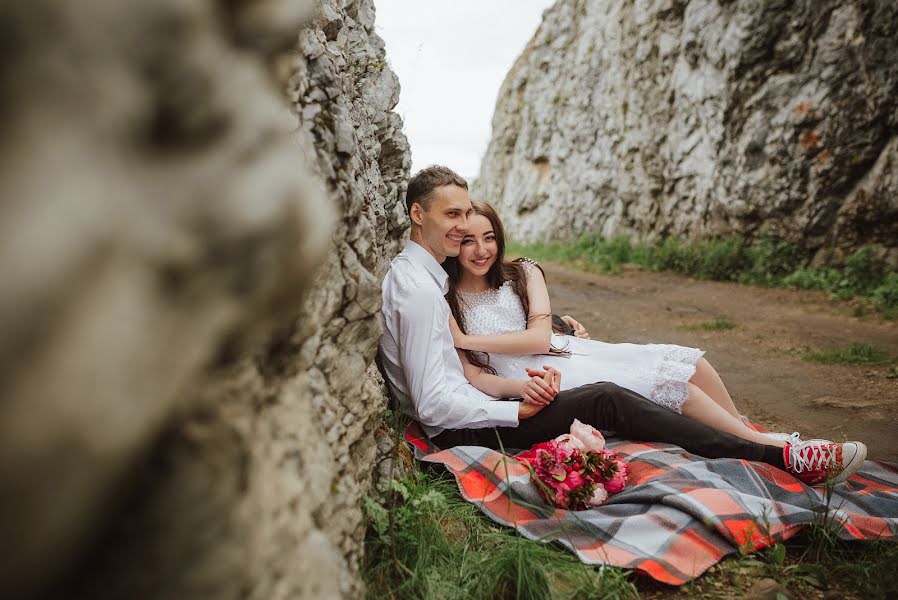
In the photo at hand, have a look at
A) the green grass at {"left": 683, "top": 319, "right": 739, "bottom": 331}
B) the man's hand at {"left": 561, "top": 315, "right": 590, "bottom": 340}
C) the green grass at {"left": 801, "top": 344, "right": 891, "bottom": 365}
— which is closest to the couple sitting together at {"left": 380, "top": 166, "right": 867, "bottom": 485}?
the man's hand at {"left": 561, "top": 315, "right": 590, "bottom": 340}

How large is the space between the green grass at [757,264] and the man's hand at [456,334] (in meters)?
6.16

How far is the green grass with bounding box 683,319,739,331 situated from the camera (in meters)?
7.00

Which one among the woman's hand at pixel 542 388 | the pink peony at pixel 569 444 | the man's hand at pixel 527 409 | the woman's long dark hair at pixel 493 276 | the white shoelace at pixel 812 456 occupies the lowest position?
the white shoelace at pixel 812 456

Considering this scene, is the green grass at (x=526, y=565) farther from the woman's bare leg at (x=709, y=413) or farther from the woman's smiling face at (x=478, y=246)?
the woman's smiling face at (x=478, y=246)

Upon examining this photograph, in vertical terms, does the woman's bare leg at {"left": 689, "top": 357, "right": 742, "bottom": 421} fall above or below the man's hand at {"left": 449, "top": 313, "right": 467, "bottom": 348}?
below

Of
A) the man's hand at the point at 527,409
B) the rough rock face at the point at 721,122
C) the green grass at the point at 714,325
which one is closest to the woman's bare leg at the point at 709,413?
the man's hand at the point at 527,409

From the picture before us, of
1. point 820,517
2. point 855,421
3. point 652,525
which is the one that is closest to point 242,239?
point 652,525

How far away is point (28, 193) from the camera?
0.55 meters

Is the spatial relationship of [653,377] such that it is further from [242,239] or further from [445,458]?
[242,239]

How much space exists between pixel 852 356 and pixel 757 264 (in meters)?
4.28

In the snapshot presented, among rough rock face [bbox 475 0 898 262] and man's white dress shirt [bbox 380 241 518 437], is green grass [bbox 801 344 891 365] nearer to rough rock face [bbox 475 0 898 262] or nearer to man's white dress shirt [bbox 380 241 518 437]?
rough rock face [bbox 475 0 898 262]

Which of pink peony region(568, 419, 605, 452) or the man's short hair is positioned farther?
the man's short hair

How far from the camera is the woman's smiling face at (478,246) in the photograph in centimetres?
385

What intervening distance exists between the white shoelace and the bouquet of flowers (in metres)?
0.94
